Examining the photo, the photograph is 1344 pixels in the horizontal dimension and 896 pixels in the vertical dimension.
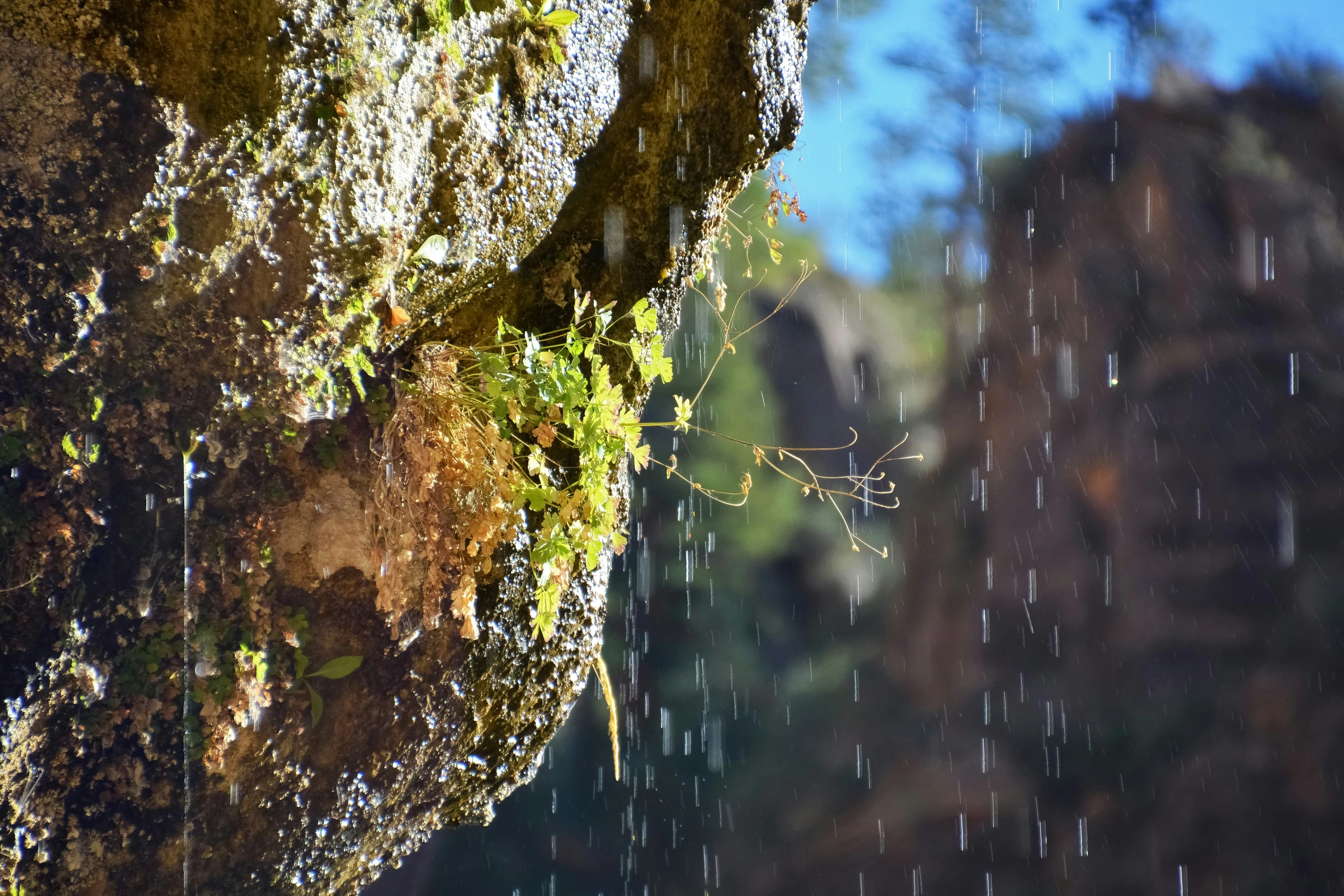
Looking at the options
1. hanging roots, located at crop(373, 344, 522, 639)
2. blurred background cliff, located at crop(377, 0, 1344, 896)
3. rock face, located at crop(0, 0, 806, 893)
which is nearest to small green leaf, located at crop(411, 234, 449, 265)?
rock face, located at crop(0, 0, 806, 893)

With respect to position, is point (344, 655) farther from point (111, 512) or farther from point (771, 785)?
point (771, 785)

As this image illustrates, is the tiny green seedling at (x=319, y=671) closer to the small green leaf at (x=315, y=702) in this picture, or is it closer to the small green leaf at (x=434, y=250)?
the small green leaf at (x=315, y=702)

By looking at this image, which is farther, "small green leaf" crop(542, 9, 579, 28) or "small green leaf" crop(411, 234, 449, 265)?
"small green leaf" crop(542, 9, 579, 28)

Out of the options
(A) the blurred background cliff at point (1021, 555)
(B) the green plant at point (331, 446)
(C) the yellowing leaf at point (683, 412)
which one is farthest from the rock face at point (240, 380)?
(A) the blurred background cliff at point (1021, 555)

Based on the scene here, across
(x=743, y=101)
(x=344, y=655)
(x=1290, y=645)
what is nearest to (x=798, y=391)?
(x=1290, y=645)

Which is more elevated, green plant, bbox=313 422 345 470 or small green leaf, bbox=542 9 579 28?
small green leaf, bbox=542 9 579 28

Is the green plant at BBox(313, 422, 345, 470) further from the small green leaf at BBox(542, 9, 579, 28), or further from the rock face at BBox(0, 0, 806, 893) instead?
the small green leaf at BBox(542, 9, 579, 28)

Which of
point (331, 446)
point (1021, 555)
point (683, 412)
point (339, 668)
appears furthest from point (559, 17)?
point (1021, 555)

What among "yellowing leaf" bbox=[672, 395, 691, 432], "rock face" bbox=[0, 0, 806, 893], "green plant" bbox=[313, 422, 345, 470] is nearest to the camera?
"rock face" bbox=[0, 0, 806, 893]
